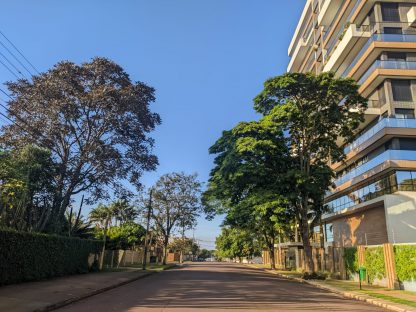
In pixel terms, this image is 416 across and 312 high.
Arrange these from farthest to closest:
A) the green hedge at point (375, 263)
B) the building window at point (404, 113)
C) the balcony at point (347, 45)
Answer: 1. the balcony at point (347, 45)
2. the building window at point (404, 113)
3. the green hedge at point (375, 263)

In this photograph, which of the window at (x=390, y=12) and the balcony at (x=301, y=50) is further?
the balcony at (x=301, y=50)

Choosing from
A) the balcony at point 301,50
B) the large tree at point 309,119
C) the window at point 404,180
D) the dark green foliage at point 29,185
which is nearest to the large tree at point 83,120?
the dark green foliage at point 29,185

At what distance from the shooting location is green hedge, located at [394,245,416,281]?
19578 mm

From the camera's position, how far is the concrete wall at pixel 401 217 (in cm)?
2972

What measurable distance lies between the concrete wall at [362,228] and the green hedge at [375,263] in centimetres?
422

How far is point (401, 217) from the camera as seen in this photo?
30000 millimetres

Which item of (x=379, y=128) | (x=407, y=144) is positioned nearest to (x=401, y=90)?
(x=379, y=128)

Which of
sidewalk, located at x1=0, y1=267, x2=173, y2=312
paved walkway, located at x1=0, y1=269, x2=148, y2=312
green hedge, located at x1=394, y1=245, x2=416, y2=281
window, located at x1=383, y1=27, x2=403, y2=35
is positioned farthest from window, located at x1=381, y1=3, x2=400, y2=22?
paved walkway, located at x1=0, y1=269, x2=148, y2=312

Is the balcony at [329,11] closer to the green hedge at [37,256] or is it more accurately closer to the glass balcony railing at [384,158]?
the glass balcony railing at [384,158]

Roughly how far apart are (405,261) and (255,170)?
11796 mm

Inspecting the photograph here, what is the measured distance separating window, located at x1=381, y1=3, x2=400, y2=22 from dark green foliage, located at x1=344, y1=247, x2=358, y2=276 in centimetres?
2108

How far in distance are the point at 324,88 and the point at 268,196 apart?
349 inches

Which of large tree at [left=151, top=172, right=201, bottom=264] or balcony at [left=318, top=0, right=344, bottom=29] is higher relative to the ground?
balcony at [left=318, top=0, right=344, bottom=29]

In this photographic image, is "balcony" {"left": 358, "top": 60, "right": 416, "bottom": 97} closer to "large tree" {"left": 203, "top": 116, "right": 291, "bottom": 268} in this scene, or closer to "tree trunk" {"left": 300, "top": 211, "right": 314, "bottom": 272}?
"large tree" {"left": 203, "top": 116, "right": 291, "bottom": 268}
